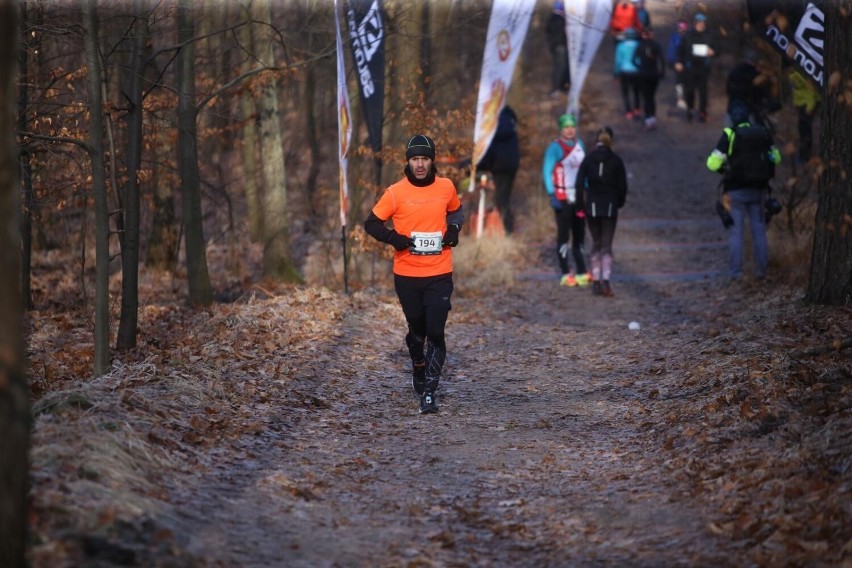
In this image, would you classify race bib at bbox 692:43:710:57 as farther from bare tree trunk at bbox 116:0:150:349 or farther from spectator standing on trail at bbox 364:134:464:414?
spectator standing on trail at bbox 364:134:464:414

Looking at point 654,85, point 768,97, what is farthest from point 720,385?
point 654,85

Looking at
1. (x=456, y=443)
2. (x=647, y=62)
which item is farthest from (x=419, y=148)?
(x=647, y=62)

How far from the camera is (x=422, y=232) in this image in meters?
9.45

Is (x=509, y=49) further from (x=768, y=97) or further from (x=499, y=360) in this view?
(x=499, y=360)

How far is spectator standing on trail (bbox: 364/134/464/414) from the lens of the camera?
30.9 feet

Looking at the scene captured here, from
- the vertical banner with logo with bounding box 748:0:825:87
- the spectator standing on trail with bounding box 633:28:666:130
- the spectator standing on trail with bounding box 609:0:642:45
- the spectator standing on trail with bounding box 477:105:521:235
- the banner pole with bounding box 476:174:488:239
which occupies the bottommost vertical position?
the banner pole with bounding box 476:174:488:239

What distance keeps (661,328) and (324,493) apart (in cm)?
766

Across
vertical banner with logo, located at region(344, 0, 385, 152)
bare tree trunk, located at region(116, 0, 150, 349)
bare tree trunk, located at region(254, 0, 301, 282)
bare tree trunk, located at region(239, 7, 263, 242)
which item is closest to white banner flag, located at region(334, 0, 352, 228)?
vertical banner with logo, located at region(344, 0, 385, 152)

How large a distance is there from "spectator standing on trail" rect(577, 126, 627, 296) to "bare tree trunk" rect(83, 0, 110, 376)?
7494mm

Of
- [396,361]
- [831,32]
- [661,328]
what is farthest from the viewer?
[661,328]

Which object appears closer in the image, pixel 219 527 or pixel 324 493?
pixel 219 527

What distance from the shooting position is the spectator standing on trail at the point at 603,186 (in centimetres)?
1567

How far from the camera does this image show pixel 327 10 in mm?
19062

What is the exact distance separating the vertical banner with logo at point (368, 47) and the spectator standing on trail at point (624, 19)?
1390cm
